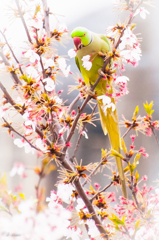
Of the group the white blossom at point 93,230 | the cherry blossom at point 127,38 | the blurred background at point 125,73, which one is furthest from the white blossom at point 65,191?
the cherry blossom at point 127,38

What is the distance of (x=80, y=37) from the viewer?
2.04 ft

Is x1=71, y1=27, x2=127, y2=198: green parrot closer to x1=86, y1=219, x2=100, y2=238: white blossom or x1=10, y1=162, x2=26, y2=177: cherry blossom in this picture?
x1=86, y1=219, x2=100, y2=238: white blossom

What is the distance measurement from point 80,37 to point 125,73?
0.42m

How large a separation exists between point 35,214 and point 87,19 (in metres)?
0.80

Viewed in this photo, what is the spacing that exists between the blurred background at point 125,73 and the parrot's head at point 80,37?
0.20 metres

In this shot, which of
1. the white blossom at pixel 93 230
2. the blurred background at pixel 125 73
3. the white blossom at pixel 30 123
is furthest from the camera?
the blurred background at pixel 125 73

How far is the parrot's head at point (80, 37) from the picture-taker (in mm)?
608

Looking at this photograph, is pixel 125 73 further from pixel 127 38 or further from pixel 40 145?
pixel 40 145

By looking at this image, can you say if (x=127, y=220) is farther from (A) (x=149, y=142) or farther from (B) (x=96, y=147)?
(A) (x=149, y=142)

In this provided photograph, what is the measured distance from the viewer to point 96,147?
906 millimetres

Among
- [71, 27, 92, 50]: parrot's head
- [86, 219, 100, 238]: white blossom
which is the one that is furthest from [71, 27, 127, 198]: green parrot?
[86, 219, 100, 238]: white blossom

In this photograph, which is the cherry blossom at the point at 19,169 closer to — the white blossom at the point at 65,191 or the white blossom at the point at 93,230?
the white blossom at the point at 65,191

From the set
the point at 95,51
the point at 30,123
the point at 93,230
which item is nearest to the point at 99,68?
the point at 95,51

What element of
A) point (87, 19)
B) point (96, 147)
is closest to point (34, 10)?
point (87, 19)
